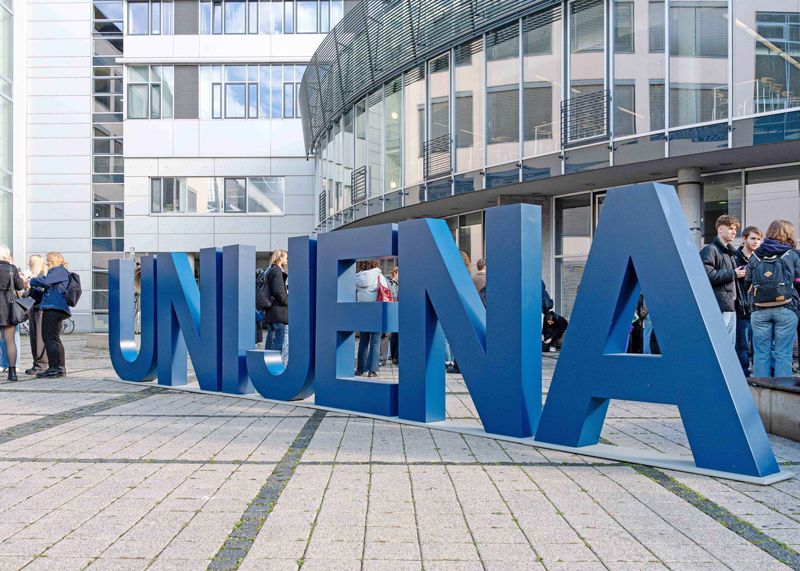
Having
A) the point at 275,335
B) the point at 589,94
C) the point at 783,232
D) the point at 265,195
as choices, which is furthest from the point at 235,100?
the point at 783,232

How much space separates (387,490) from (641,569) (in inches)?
68.1

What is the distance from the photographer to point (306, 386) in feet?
27.8

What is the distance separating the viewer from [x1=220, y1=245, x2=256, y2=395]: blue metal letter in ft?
30.1

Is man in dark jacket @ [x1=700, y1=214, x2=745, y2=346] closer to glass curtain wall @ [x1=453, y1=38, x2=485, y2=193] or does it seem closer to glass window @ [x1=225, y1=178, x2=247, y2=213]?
glass curtain wall @ [x1=453, y1=38, x2=485, y2=193]

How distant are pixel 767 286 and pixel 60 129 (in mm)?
30964

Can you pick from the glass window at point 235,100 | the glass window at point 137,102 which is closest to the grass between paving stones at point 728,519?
the glass window at point 235,100

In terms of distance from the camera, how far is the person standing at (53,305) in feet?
36.1

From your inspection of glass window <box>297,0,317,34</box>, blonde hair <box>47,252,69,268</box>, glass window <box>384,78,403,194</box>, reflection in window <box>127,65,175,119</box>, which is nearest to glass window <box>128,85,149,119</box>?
reflection in window <box>127,65,175,119</box>

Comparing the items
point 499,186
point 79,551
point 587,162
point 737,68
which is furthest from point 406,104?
point 79,551

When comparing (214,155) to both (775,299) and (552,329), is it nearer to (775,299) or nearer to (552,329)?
(552,329)

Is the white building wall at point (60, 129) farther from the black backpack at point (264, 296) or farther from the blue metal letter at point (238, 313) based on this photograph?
the blue metal letter at point (238, 313)

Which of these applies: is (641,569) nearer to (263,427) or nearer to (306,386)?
(263,427)

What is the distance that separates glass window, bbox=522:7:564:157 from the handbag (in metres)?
8.74

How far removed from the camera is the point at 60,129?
33.2m
